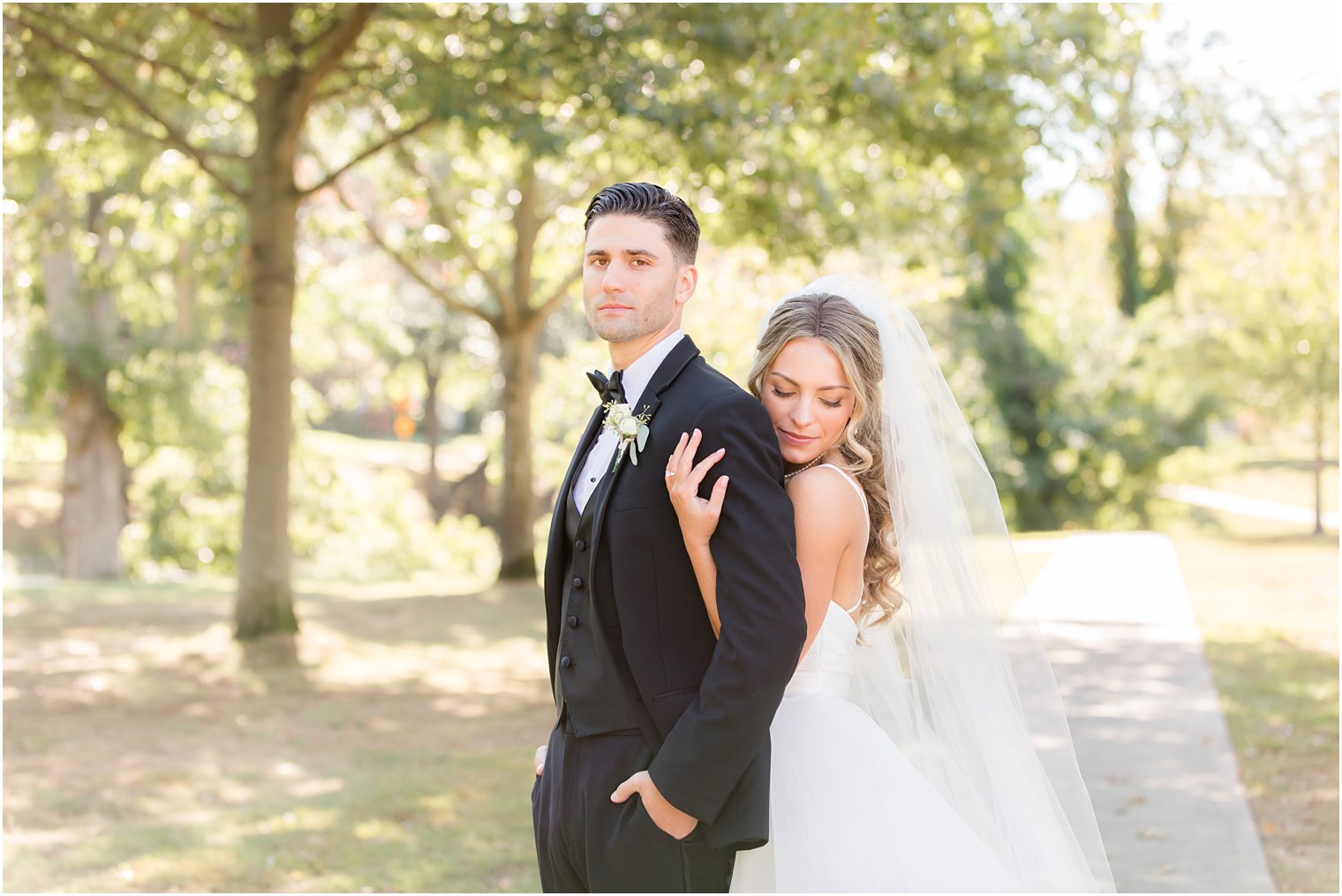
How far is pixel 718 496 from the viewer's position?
97.0 inches

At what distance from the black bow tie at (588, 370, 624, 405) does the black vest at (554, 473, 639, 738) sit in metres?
0.20

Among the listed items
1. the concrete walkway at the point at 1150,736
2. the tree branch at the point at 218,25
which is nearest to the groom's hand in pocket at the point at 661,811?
the concrete walkway at the point at 1150,736

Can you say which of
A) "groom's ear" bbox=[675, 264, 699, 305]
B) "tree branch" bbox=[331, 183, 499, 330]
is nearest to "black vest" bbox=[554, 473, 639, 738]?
"groom's ear" bbox=[675, 264, 699, 305]

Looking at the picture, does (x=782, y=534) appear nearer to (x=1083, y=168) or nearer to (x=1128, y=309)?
(x=1083, y=168)

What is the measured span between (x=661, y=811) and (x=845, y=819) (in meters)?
0.56

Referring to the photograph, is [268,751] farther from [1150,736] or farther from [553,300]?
[553,300]

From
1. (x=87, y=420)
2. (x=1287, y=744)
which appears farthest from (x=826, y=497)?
(x=87, y=420)

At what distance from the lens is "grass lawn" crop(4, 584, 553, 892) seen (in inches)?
212

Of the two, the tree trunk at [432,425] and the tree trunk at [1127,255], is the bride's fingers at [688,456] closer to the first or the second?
the tree trunk at [1127,255]

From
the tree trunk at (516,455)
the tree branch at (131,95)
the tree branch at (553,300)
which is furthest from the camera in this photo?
the tree trunk at (516,455)

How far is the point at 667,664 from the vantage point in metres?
2.55

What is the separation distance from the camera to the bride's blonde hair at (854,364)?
9.58 ft

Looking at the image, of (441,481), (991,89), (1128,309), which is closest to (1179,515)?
(1128,309)

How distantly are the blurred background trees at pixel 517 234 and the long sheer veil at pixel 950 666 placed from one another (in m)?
4.35
